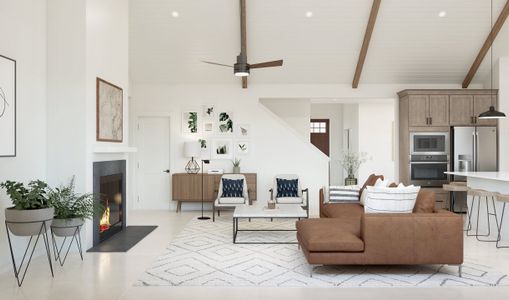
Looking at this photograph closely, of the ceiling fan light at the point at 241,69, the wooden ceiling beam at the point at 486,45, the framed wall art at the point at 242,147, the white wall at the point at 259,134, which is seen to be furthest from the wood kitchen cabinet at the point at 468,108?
the ceiling fan light at the point at 241,69

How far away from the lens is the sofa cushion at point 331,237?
3.97 m

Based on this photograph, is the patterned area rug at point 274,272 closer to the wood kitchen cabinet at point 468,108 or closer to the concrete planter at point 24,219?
the concrete planter at point 24,219

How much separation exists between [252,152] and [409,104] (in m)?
3.27

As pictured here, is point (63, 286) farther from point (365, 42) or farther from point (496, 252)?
point (365, 42)

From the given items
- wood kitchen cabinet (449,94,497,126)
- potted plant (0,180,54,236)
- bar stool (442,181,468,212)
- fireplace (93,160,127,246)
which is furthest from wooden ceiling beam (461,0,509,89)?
potted plant (0,180,54,236)

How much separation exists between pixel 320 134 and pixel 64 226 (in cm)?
960

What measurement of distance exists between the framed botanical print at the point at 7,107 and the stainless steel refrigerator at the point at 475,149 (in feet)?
24.0

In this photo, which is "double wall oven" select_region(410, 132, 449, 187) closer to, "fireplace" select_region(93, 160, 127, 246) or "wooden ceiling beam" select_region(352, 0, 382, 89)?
"wooden ceiling beam" select_region(352, 0, 382, 89)

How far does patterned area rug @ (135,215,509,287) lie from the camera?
3.86 metres

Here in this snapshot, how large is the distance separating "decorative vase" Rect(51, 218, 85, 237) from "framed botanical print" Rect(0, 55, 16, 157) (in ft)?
2.79

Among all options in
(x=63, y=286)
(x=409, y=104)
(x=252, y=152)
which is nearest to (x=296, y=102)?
(x=252, y=152)

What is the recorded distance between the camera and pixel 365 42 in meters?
7.43

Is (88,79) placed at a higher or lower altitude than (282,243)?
higher

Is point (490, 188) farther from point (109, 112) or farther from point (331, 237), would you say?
point (109, 112)
